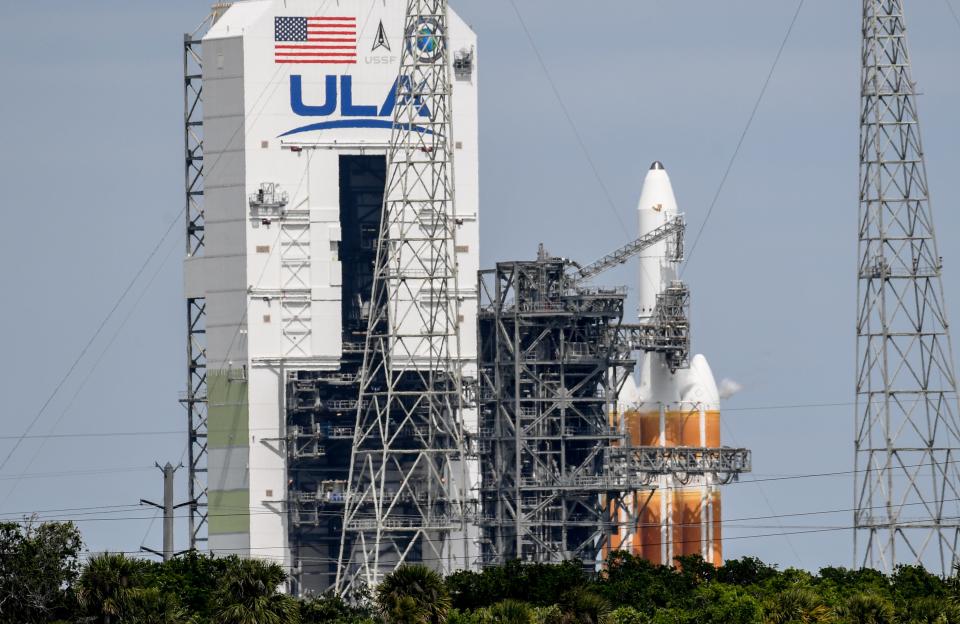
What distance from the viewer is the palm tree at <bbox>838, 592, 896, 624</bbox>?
359 ft

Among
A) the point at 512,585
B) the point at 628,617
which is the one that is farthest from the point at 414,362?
the point at 628,617

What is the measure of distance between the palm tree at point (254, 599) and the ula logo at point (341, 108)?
5815 centimetres

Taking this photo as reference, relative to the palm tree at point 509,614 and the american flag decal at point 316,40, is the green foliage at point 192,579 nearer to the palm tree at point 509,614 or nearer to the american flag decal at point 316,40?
the palm tree at point 509,614

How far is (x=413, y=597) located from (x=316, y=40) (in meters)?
63.1

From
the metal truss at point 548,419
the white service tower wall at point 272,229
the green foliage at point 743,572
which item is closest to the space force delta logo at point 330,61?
the white service tower wall at point 272,229

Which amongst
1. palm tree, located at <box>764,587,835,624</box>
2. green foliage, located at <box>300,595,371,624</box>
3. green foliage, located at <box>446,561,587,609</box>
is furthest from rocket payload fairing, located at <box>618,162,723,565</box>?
palm tree, located at <box>764,587,835,624</box>

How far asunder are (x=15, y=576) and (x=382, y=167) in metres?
61.3

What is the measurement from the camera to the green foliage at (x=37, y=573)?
108500 millimetres

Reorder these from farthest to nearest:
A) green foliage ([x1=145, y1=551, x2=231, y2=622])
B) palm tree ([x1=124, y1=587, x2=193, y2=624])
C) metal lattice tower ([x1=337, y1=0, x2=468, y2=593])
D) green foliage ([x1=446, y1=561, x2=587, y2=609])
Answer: metal lattice tower ([x1=337, y1=0, x2=468, y2=593]), green foliage ([x1=446, y1=561, x2=587, y2=609]), green foliage ([x1=145, y1=551, x2=231, y2=622]), palm tree ([x1=124, y1=587, x2=193, y2=624])

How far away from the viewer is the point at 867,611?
110 metres

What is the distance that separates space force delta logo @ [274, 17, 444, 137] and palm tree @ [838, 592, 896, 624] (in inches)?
2290

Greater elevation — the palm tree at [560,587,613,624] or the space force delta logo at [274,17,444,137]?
the space force delta logo at [274,17,444,137]

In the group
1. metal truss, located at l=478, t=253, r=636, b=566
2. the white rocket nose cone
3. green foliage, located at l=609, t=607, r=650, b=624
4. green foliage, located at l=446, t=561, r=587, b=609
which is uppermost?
the white rocket nose cone

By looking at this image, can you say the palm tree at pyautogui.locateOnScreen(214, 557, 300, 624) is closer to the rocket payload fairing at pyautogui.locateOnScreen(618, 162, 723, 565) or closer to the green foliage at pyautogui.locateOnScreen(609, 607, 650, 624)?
the green foliage at pyautogui.locateOnScreen(609, 607, 650, 624)
